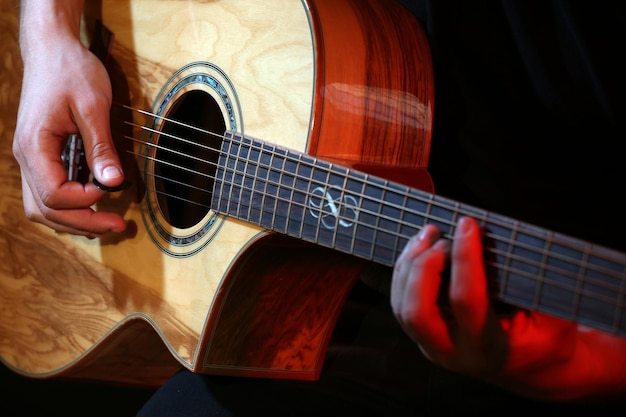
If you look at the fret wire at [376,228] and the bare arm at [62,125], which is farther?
the bare arm at [62,125]

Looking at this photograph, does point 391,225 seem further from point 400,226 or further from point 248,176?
point 248,176

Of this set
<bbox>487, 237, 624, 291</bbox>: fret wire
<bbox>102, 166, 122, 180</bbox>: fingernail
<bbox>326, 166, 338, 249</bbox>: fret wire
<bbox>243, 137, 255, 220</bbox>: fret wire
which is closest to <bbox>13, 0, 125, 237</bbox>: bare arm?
<bbox>102, 166, 122, 180</bbox>: fingernail

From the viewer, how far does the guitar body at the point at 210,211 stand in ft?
2.49

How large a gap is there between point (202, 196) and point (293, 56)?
300 millimetres

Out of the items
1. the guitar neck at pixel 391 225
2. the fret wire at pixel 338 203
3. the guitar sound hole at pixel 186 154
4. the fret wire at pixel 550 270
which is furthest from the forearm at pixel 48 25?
the fret wire at pixel 550 270

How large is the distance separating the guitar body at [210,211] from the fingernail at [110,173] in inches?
2.5

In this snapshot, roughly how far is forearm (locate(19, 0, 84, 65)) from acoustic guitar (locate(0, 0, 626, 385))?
5 centimetres

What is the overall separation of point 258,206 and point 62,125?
42 centimetres

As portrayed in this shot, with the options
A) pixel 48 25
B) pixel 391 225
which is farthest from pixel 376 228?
pixel 48 25

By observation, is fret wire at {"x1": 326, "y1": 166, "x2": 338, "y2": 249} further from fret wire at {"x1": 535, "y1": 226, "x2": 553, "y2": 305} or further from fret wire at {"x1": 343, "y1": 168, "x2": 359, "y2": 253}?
fret wire at {"x1": 535, "y1": 226, "x2": 553, "y2": 305}

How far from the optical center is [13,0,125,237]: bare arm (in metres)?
0.91

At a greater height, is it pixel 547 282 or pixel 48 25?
pixel 48 25

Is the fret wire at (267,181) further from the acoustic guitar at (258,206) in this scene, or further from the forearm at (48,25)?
the forearm at (48,25)

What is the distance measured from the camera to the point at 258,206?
745 mm
